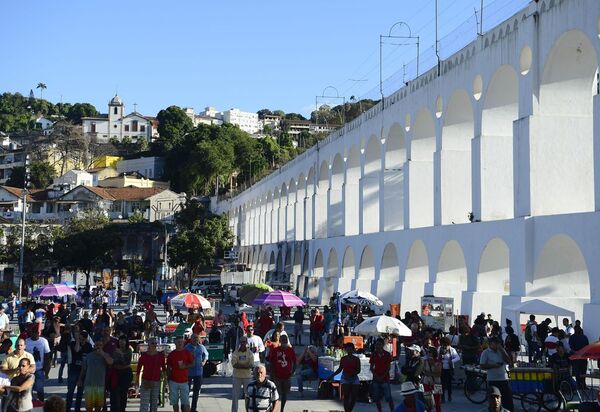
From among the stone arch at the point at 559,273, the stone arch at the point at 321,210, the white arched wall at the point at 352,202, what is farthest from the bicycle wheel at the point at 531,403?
the stone arch at the point at 321,210

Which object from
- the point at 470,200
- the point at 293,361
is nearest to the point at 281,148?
the point at 470,200

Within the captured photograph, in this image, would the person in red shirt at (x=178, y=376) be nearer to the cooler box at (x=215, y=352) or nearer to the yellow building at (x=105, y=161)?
the cooler box at (x=215, y=352)

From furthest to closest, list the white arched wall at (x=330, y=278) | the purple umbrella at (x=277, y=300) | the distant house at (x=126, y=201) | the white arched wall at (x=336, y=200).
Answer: the distant house at (x=126, y=201) → the white arched wall at (x=336, y=200) → the white arched wall at (x=330, y=278) → the purple umbrella at (x=277, y=300)

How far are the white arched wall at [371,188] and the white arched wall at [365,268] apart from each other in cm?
138

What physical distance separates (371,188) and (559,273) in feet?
61.5

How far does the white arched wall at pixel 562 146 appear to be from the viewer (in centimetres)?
2488

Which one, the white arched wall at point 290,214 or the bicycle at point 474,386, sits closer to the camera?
the bicycle at point 474,386

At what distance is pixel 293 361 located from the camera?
14867 millimetres

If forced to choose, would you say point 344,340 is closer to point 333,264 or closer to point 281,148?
point 333,264

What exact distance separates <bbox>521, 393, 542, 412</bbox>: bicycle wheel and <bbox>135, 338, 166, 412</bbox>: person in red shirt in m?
5.64

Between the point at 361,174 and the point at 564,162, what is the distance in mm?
18832

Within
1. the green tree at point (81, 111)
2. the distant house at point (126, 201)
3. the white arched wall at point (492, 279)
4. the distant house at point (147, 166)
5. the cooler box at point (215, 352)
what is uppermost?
the green tree at point (81, 111)

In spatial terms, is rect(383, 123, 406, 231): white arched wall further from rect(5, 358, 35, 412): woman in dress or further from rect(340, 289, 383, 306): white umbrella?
rect(5, 358, 35, 412): woman in dress

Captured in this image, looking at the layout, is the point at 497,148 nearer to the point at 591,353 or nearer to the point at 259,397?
the point at 591,353
